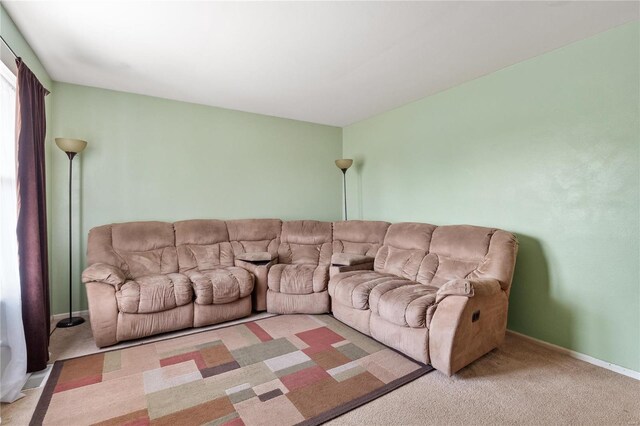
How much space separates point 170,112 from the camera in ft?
12.4

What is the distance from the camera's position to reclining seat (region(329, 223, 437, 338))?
236cm

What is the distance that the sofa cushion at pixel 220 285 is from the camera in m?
2.89

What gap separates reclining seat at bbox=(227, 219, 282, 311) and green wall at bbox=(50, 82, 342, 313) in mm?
328

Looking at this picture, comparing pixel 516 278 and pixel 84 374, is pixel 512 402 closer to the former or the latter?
pixel 516 278

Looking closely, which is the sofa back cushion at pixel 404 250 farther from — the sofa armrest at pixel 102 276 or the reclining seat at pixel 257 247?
the sofa armrest at pixel 102 276

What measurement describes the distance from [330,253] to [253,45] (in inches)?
99.6

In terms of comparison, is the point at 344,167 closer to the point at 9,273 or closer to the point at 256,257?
the point at 256,257

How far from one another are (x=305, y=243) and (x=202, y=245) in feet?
4.23

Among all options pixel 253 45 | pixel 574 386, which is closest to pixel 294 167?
pixel 253 45

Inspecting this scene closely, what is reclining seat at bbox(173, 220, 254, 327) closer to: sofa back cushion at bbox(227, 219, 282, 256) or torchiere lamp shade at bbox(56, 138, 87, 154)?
sofa back cushion at bbox(227, 219, 282, 256)

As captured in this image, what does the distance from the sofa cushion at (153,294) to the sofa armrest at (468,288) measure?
2.21m

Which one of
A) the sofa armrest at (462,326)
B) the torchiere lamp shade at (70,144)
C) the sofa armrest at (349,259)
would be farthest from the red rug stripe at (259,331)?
the torchiere lamp shade at (70,144)

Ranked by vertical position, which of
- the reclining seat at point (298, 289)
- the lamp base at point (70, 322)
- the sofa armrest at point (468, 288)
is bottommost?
the lamp base at point (70, 322)

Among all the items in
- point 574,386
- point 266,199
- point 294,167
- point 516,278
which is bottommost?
point 574,386
